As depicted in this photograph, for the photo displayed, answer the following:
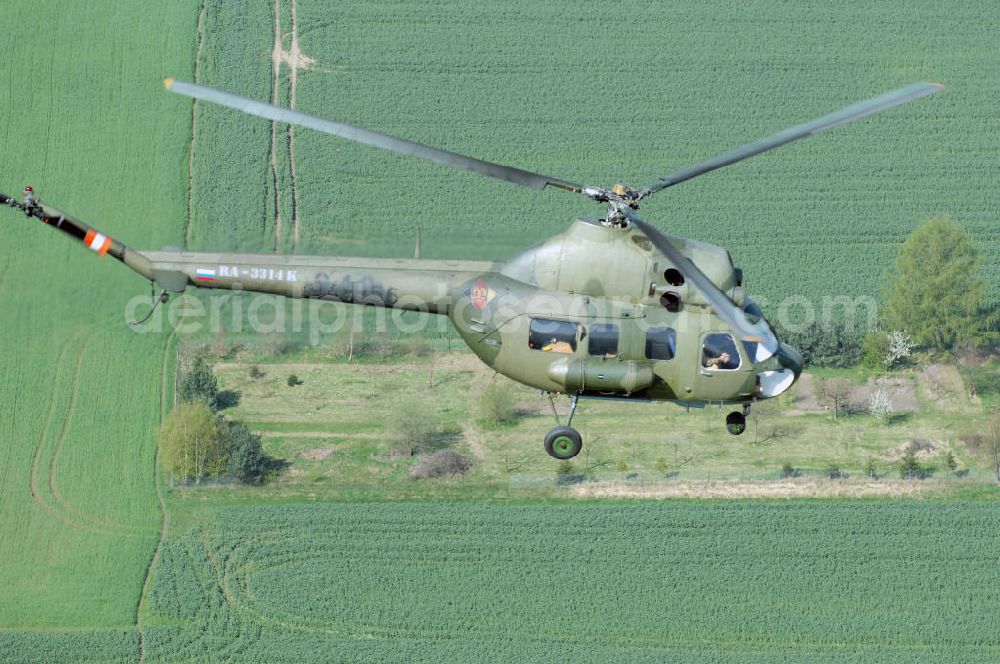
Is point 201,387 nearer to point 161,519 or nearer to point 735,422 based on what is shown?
point 161,519

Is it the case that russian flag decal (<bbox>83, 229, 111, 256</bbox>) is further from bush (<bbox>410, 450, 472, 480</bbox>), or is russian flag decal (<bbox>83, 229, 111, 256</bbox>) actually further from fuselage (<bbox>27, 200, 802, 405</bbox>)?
bush (<bbox>410, 450, 472, 480</bbox>)

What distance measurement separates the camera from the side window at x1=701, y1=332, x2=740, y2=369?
3047 centimetres

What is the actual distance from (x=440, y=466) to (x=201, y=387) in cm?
677

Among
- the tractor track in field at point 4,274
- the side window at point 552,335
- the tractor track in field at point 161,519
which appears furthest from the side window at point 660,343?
the tractor track in field at point 4,274

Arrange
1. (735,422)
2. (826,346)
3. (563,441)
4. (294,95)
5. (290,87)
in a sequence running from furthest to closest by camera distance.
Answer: (290,87)
(294,95)
(826,346)
(735,422)
(563,441)

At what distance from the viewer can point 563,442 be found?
31.4 meters

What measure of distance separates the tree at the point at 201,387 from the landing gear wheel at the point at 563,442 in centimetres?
1595

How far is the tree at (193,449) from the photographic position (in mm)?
43375

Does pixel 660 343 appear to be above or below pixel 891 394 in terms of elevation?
above

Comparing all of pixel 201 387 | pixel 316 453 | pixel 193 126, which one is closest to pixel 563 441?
pixel 316 453

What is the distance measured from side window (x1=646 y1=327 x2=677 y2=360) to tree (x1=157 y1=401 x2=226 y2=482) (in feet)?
53.9

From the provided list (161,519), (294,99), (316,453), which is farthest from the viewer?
(294,99)

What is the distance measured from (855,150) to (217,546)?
24.1 m

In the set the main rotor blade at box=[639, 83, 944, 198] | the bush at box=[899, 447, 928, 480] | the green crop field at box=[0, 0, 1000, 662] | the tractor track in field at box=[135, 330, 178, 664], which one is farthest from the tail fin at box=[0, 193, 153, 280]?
the bush at box=[899, 447, 928, 480]
